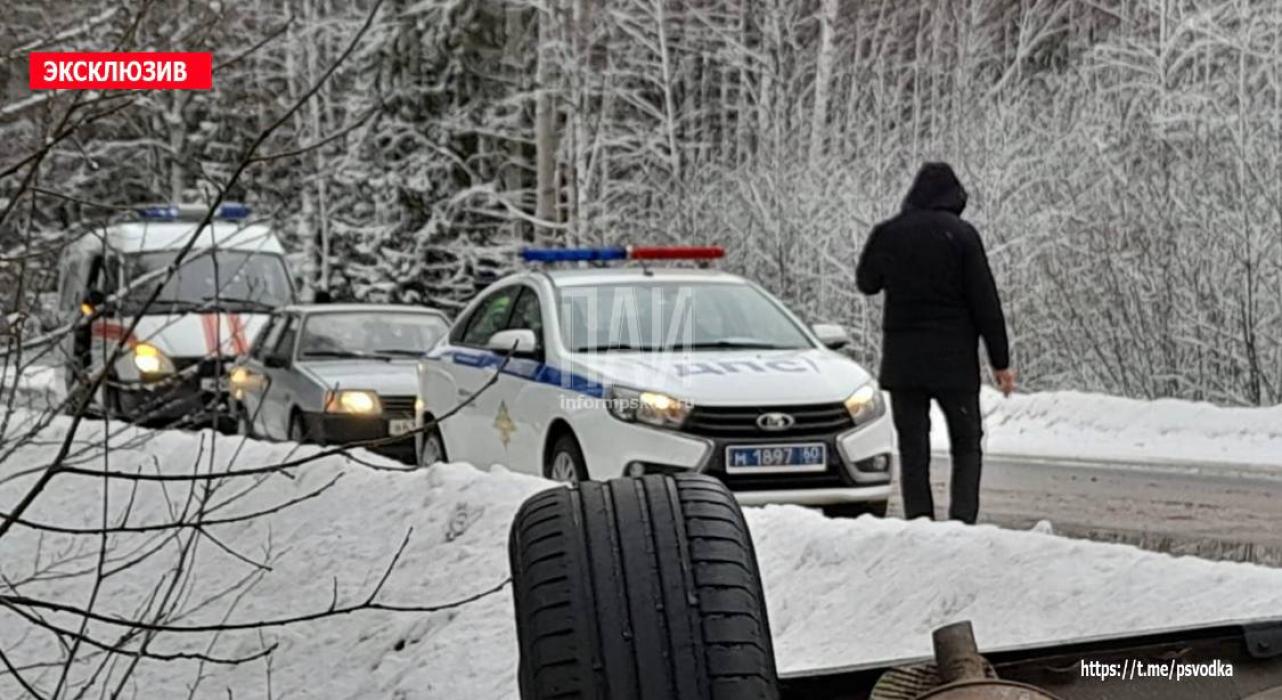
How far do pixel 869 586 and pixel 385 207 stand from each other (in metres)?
28.0

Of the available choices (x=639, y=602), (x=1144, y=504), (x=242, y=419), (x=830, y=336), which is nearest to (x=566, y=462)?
(x=830, y=336)

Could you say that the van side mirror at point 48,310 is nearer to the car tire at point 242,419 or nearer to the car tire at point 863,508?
the car tire at point 863,508

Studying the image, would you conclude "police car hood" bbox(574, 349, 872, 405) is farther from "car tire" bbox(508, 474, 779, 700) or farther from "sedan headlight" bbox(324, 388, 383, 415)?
"car tire" bbox(508, 474, 779, 700)

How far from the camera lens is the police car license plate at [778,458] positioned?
8539 mm

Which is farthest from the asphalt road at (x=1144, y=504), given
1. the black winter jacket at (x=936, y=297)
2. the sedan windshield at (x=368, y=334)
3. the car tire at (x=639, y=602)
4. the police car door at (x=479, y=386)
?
the car tire at (x=639, y=602)

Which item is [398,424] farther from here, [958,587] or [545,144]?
[545,144]

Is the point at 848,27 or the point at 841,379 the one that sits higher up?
the point at 848,27

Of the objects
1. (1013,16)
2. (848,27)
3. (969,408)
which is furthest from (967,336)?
(848,27)

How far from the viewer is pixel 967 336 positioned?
7660mm

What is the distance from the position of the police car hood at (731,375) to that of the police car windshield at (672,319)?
0.18 metres

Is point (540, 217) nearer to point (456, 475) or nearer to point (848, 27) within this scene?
point (848, 27)

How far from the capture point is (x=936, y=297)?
25.3 feet

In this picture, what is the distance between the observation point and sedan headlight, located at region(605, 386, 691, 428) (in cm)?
859

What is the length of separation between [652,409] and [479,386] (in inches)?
57.9
